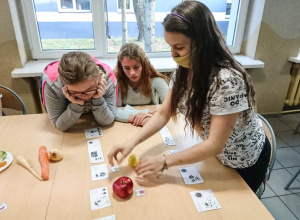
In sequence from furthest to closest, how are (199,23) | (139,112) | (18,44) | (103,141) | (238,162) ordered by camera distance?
(18,44)
(139,112)
(103,141)
(238,162)
(199,23)

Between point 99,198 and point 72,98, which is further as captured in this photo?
point 72,98

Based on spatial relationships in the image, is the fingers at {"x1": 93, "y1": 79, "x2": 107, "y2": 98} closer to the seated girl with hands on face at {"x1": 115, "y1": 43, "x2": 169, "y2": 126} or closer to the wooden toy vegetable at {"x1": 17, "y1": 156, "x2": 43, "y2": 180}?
the seated girl with hands on face at {"x1": 115, "y1": 43, "x2": 169, "y2": 126}

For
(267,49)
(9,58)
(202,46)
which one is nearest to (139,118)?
(202,46)

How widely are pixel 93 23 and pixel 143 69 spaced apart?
105cm

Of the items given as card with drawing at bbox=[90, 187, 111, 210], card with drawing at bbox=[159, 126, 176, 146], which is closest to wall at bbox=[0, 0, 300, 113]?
card with drawing at bbox=[159, 126, 176, 146]

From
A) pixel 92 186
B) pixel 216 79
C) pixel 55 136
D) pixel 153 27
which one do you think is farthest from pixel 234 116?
pixel 153 27

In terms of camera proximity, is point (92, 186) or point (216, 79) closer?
point (216, 79)

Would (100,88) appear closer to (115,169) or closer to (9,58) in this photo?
(115,169)

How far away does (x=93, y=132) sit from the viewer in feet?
4.42

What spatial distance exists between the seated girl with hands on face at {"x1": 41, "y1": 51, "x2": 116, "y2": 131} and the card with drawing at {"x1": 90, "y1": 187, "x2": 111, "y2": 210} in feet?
1.70

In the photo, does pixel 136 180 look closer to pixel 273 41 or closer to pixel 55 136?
pixel 55 136

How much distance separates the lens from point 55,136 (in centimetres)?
131

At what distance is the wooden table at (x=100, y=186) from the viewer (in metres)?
0.84

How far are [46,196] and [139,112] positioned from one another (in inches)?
30.8
